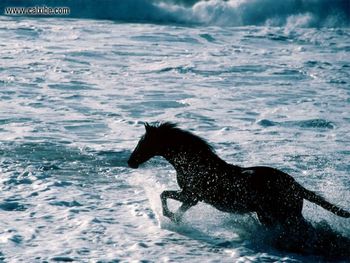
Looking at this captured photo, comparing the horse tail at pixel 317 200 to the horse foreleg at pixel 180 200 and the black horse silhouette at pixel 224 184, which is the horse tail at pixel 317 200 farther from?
the horse foreleg at pixel 180 200

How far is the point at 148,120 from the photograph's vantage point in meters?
11.4

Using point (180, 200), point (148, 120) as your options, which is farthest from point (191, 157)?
point (148, 120)

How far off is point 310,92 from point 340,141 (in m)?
4.85

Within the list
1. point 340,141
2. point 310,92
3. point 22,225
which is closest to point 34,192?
point 22,225

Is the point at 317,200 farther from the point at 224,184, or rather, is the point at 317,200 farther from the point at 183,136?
the point at 183,136

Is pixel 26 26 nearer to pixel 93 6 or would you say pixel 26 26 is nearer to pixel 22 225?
pixel 93 6

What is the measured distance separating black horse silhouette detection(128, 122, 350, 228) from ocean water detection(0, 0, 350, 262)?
0.29 metres

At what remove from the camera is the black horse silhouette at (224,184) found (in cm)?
542

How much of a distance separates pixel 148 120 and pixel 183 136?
551cm

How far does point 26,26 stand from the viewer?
2466 cm

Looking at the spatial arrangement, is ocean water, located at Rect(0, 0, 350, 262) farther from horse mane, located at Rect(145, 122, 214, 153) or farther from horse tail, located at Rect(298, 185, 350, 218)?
horse mane, located at Rect(145, 122, 214, 153)

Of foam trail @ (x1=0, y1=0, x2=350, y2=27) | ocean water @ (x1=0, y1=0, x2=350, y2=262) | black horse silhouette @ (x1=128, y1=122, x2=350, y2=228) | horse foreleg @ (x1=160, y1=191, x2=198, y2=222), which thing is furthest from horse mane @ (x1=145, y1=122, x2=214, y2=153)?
foam trail @ (x1=0, y1=0, x2=350, y2=27)

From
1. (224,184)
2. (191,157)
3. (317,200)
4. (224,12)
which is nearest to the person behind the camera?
(317,200)

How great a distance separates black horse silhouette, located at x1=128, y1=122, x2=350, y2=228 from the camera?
5.42 m
